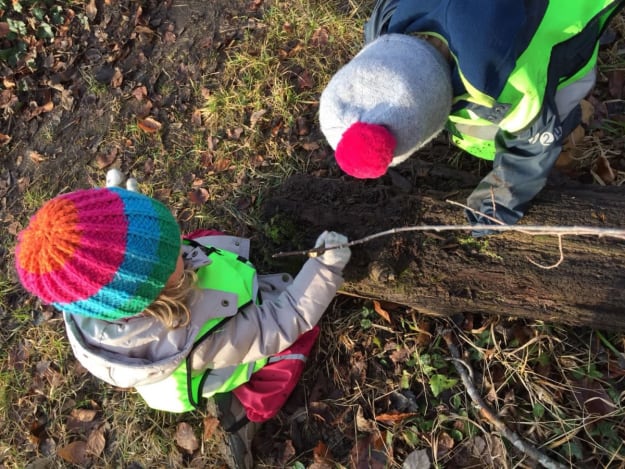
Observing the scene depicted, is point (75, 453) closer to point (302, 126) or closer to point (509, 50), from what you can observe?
point (302, 126)

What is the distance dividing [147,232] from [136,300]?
0.28 meters

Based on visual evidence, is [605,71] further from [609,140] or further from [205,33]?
[205,33]

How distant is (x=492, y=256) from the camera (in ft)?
8.18

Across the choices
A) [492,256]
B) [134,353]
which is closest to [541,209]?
[492,256]

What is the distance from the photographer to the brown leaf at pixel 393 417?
281cm

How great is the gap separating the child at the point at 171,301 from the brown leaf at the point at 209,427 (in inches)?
10.1

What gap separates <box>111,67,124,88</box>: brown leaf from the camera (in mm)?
4453

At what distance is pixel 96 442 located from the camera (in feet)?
11.2

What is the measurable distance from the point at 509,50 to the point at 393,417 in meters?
1.97

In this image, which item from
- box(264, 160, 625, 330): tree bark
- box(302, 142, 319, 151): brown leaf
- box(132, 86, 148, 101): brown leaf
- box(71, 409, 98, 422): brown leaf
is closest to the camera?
box(264, 160, 625, 330): tree bark

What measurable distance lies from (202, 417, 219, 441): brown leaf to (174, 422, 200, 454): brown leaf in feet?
0.25

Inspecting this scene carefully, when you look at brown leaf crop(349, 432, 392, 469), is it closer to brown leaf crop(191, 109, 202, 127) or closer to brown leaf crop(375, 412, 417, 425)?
brown leaf crop(375, 412, 417, 425)

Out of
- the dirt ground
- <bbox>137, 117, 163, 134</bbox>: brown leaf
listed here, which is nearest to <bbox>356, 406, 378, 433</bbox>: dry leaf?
the dirt ground

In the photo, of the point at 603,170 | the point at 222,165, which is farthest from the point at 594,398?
the point at 222,165
